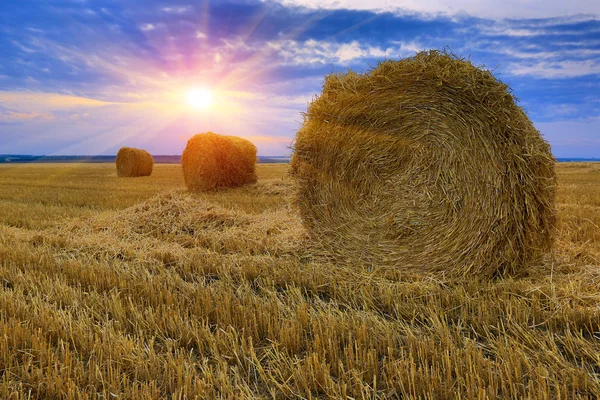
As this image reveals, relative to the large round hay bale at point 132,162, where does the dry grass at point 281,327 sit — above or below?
below

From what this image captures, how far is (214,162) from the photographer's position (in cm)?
1395

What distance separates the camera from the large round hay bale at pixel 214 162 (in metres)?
13.9

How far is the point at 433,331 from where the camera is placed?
3.07m

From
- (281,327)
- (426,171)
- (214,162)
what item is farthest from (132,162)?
(281,327)

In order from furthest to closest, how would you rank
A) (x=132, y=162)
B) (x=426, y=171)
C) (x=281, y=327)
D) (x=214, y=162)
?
(x=132, y=162) < (x=214, y=162) < (x=426, y=171) < (x=281, y=327)

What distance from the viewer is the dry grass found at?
2.37 metres

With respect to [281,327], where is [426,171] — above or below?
above

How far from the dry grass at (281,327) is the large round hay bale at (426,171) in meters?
0.37

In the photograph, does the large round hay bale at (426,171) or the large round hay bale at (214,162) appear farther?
the large round hay bale at (214,162)

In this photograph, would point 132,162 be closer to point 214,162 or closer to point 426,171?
point 214,162

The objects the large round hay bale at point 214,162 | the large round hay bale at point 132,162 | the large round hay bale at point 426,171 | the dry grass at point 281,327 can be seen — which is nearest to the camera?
the dry grass at point 281,327

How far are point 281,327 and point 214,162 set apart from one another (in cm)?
1141

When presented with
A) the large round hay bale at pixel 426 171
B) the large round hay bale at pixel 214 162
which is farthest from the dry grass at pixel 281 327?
the large round hay bale at pixel 214 162

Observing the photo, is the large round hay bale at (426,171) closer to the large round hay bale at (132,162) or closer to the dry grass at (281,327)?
the dry grass at (281,327)
